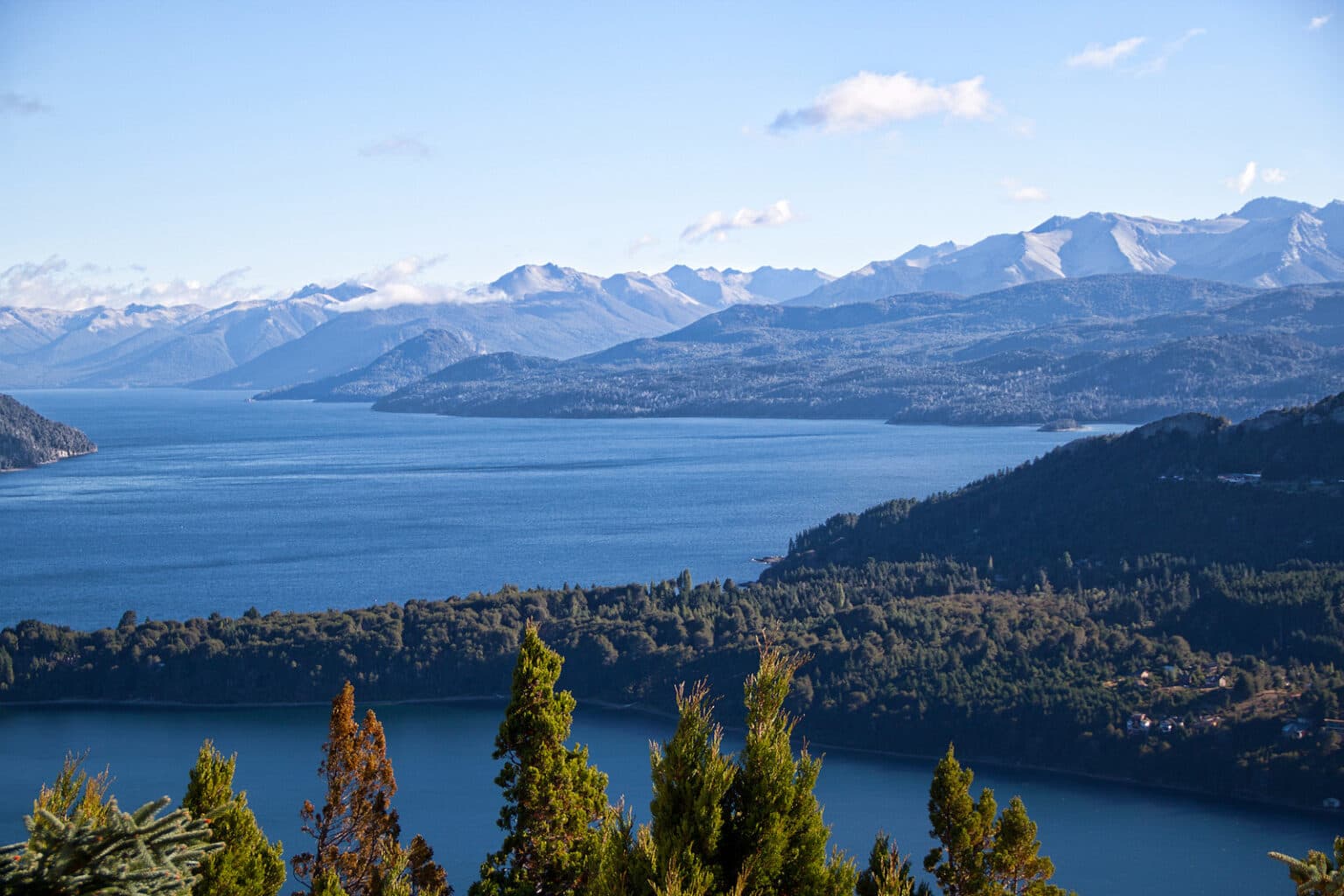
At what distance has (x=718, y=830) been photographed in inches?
366

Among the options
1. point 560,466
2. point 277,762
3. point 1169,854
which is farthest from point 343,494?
point 1169,854

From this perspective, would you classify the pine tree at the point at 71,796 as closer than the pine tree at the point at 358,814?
Yes

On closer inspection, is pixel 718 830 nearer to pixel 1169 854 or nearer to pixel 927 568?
pixel 1169 854

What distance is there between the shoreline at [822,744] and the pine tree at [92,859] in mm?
32484

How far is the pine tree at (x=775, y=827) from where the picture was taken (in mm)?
9406

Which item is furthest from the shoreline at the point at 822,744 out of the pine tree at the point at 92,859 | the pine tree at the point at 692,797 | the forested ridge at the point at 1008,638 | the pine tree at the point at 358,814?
the pine tree at the point at 92,859

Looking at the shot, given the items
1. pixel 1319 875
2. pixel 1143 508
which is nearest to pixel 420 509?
pixel 1143 508

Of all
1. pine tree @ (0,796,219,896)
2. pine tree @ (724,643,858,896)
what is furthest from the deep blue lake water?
pine tree @ (0,796,219,896)

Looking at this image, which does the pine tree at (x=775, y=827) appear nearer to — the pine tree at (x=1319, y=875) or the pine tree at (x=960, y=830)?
the pine tree at (x=1319, y=875)

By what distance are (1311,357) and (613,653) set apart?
487ft

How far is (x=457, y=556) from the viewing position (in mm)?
74875

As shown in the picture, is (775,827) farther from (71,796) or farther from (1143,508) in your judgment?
(1143,508)

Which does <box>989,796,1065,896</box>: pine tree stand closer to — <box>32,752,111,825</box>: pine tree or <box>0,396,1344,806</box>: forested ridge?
<box>32,752,111,825</box>: pine tree

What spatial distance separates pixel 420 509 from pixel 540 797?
8415 cm
